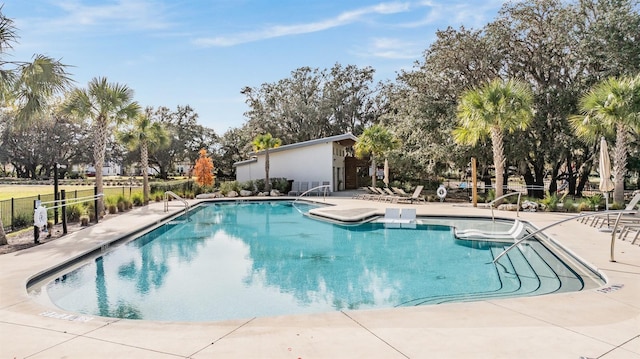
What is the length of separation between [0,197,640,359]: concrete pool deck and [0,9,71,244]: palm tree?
6171 mm

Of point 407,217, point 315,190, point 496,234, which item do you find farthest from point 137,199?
point 496,234

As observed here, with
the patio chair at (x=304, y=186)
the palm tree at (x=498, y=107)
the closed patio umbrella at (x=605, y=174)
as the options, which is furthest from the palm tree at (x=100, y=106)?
the closed patio umbrella at (x=605, y=174)

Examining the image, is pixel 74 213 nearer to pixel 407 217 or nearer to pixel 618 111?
pixel 407 217

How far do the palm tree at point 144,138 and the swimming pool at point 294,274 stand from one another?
892 cm

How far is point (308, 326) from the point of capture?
13.9 ft

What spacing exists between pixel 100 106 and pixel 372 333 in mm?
14969

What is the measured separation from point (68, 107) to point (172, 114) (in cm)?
3464

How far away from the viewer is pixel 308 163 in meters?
26.9

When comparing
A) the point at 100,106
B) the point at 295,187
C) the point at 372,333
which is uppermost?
the point at 100,106

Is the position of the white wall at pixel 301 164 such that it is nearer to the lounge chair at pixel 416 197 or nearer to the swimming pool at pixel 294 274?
the lounge chair at pixel 416 197

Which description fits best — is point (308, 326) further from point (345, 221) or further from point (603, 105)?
point (603, 105)

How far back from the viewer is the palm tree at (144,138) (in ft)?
68.2

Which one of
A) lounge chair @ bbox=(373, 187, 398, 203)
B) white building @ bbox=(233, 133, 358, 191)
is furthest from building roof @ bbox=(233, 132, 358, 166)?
lounge chair @ bbox=(373, 187, 398, 203)

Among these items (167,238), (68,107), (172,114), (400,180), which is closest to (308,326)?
(167,238)
